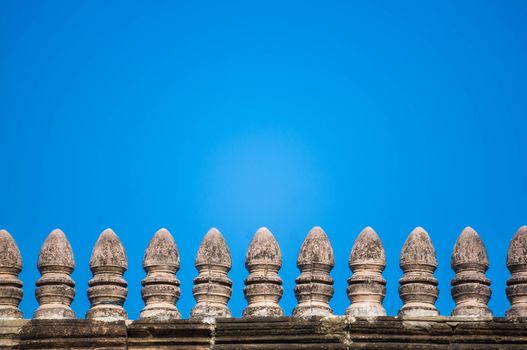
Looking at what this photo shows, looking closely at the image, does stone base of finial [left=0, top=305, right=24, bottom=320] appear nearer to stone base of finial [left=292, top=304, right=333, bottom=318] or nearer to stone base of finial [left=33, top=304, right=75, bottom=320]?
stone base of finial [left=33, top=304, right=75, bottom=320]

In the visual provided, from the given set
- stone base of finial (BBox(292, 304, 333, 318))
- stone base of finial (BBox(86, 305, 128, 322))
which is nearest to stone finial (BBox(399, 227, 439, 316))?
stone base of finial (BBox(292, 304, 333, 318))

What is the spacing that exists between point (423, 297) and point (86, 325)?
4.17 metres

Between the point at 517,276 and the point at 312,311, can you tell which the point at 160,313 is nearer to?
the point at 312,311

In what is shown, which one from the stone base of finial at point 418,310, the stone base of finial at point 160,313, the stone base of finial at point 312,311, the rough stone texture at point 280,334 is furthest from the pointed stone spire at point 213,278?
the stone base of finial at point 418,310

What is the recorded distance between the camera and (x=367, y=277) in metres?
16.8

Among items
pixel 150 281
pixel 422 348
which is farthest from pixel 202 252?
pixel 422 348

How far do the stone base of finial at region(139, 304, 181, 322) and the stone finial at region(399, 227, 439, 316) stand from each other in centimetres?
281

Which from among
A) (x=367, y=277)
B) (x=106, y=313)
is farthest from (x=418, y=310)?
(x=106, y=313)

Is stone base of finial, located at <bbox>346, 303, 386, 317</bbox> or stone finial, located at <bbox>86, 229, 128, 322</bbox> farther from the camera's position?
stone finial, located at <bbox>86, 229, 128, 322</bbox>

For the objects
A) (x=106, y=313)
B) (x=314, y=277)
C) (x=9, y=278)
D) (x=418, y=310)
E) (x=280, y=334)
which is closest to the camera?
(x=280, y=334)

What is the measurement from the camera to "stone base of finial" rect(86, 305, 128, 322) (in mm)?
16703

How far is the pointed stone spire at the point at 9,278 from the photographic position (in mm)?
16891

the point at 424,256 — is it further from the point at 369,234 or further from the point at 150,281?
the point at 150,281

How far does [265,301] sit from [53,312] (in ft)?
8.67
